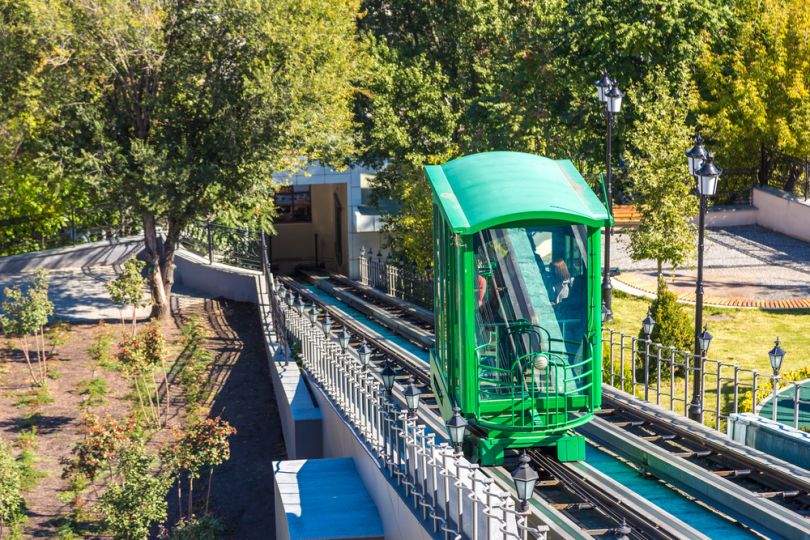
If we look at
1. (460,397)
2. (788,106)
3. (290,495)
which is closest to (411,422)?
(460,397)

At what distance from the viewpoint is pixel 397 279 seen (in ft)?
104

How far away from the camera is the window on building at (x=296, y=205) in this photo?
4675cm

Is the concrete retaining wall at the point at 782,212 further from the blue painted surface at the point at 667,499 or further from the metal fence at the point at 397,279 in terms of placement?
the blue painted surface at the point at 667,499

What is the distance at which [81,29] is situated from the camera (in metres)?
25.2

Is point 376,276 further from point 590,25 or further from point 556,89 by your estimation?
point 590,25

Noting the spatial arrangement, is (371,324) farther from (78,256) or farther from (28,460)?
(78,256)

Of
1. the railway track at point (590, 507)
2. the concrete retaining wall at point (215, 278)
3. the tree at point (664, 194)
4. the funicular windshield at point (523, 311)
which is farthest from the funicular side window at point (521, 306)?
the concrete retaining wall at point (215, 278)

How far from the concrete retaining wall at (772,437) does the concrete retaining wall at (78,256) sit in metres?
26.2

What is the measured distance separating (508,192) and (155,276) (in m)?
18.8

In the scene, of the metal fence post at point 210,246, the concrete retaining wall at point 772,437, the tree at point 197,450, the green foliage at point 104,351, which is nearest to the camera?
the concrete retaining wall at point 772,437

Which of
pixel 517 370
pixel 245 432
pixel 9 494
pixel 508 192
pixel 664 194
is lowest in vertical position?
pixel 245 432

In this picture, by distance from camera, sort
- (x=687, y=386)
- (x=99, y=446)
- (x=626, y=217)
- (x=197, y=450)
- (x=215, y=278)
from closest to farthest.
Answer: (x=197, y=450)
(x=99, y=446)
(x=687, y=386)
(x=215, y=278)
(x=626, y=217)

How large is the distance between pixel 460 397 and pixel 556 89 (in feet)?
73.6

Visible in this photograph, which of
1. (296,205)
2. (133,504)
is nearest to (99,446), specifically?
(133,504)
